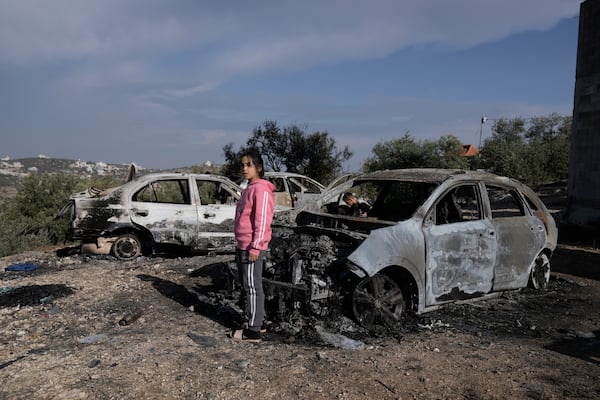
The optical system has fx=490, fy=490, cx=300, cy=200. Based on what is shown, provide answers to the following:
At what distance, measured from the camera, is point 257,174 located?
4.79 metres

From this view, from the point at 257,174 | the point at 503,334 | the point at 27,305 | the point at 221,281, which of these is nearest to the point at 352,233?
the point at 257,174

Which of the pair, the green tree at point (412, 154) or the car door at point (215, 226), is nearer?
the car door at point (215, 226)

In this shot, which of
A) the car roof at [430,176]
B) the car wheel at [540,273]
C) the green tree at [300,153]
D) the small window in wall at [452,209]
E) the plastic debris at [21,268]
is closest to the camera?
the car roof at [430,176]

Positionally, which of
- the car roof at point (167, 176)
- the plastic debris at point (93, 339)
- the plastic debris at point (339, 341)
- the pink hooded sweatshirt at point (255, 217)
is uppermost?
the car roof at point (167, 176)

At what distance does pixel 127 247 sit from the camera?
8.95 meters

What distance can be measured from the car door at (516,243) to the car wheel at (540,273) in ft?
0.91

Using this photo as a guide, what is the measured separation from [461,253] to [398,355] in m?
1.67

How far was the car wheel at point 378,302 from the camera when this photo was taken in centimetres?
505

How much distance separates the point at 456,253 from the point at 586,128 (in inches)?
376

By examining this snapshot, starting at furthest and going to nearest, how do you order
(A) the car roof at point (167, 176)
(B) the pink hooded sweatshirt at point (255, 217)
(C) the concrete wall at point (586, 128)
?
1. (C) the concrete wall at point (586, 128)
2. (A) the car roof at point (167, 176)
3. (B) the pink hooded sweatshirt at point (255, 217)

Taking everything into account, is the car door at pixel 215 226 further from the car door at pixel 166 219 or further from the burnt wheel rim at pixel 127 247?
the burnt wheel rim at pixel 127 247

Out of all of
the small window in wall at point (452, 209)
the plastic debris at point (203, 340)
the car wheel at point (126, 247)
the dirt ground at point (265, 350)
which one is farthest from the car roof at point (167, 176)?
the small window in wall at point (452, 209)

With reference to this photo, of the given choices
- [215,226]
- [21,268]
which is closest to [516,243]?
[215,226]

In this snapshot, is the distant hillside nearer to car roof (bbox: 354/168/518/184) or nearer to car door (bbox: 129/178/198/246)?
car door (bbox: 129/178/198/246)
